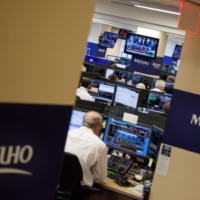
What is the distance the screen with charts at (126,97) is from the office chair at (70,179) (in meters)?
3.87

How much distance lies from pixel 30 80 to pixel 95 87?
24.0 feet

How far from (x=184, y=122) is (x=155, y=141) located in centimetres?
64

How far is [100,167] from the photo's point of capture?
4.43 m

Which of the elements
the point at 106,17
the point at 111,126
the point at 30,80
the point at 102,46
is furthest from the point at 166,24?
the point at 102,46

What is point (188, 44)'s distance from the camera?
4277 millimetres

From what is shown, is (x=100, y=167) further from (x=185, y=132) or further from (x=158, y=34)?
(x=158, y=34)

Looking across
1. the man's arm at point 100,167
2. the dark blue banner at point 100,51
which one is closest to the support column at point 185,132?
the man's arm at point 100,167

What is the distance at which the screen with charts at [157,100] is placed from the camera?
31.6ft

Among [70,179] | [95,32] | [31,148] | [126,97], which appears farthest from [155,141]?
[95,32]

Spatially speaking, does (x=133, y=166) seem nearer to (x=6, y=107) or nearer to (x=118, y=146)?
(x=118, y=146)

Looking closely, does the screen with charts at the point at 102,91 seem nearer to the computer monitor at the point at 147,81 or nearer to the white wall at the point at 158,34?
the computer monitor at the point at 147,81

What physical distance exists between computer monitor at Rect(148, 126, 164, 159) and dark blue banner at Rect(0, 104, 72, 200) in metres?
2.49

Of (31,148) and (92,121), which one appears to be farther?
(92,121)

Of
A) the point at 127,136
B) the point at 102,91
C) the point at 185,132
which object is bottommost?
the point at 127,136
